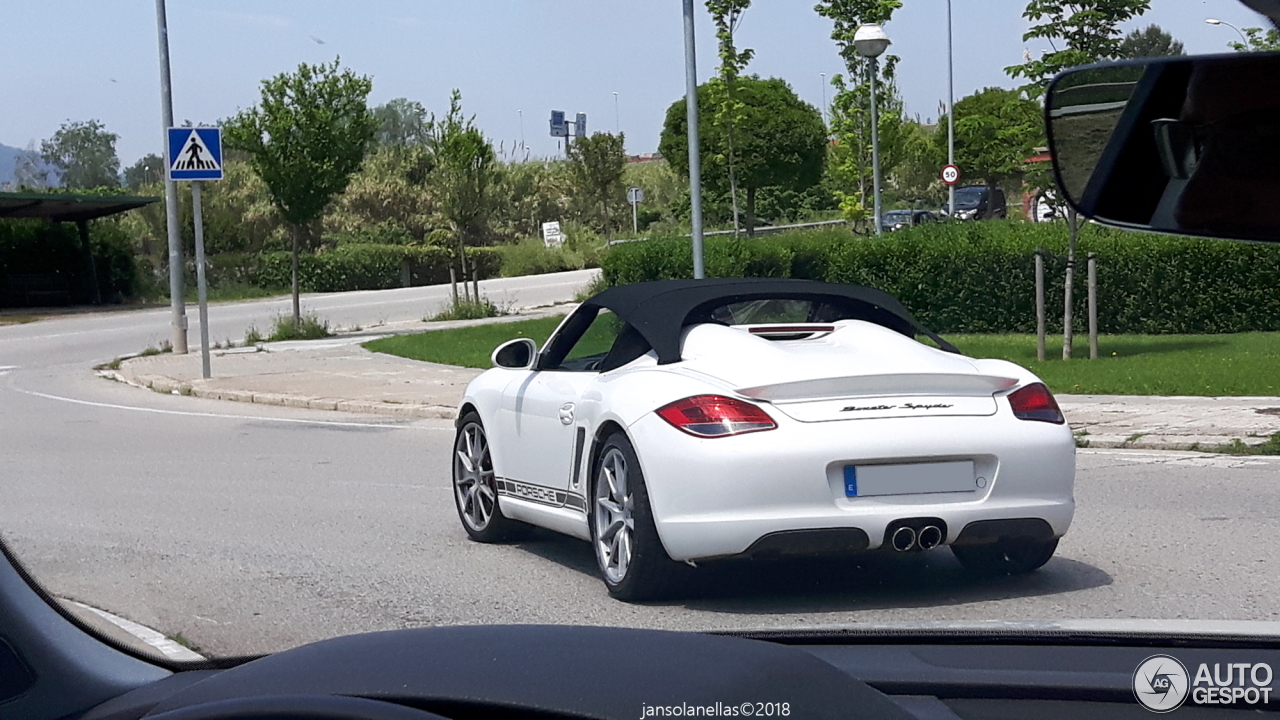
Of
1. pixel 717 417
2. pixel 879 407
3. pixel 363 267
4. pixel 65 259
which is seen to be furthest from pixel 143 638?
pixel 363 267

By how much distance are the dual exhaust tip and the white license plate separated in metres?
0.14

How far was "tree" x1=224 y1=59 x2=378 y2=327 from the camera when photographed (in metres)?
26.2

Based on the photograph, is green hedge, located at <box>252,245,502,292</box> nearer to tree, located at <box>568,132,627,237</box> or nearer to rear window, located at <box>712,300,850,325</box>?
tree, located at <box>568,132,627,237</box>

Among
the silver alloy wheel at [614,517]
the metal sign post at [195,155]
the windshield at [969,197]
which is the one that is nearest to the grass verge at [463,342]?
the metal sign post at [195,155]

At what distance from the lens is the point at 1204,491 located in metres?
9.04

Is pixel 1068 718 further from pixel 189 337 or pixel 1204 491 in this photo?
pixel 189 337

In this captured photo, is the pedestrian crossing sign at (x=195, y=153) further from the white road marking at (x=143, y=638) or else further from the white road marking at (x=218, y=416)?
the white road marking at (x=143, y=638)

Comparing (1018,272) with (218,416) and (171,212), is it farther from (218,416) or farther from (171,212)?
(171,212)

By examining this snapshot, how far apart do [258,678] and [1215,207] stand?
133 cm

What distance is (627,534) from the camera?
602 centimetres

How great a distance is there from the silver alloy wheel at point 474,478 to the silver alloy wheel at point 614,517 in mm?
1293

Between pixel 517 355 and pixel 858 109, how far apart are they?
19747 mm

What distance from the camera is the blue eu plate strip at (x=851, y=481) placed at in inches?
221

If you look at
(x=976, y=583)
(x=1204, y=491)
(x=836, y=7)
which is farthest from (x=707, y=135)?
(x=976, y=583)
